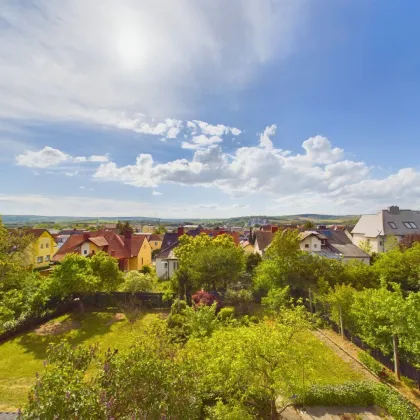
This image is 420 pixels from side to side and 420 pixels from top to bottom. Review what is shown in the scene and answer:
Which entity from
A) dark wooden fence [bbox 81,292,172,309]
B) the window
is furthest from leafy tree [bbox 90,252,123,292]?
the window

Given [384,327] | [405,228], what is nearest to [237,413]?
[384,327]

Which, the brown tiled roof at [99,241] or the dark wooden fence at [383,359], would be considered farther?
the brown tiled roof at [99,241]

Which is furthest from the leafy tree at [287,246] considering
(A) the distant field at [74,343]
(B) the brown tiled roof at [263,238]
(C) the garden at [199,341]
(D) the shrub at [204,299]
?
(B) the brown tiled roof at [263,238]

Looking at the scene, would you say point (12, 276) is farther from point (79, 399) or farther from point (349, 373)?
point (349, 373)

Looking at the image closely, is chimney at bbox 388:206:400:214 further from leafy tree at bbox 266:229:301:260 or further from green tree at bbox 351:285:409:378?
green tree at bbox 351:285:409:378

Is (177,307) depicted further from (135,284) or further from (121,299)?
(121,299)

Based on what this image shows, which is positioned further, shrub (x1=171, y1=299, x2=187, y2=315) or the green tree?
shrub (x1=171, y1=299, x2=187, y2=315)

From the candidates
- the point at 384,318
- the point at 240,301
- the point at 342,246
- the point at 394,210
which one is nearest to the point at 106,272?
the point at 240,301

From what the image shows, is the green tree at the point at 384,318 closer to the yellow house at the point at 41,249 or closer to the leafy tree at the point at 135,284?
the leafy tree at the point at 135,284
